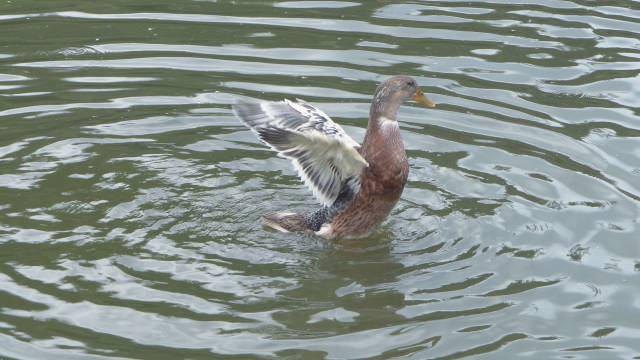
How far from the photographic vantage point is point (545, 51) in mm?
12656

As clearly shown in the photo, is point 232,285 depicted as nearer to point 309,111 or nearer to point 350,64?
point 309,111

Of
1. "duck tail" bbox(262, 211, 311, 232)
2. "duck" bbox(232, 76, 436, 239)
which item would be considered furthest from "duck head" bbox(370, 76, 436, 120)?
"duck tail" bbox(262, 211, 311, 232)

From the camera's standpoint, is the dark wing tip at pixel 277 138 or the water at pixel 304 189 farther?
the dark wing tip at pixel 277 138

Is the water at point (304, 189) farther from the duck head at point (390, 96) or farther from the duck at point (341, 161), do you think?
the duck head at point (390, 96)

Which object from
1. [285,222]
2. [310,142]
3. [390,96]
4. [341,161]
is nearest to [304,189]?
[285,222]

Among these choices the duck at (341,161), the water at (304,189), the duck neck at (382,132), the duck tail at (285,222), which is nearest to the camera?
the water at (304,189)

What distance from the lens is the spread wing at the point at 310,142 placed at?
898 centimetres

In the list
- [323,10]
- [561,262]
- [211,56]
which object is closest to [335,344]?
[561,262]

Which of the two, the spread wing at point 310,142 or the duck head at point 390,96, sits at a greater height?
the duck head at point 390,96

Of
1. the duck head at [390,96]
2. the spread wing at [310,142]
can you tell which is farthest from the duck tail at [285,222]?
the duck head at [390,96]

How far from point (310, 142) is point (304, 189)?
55.3 inches

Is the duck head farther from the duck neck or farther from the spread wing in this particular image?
the spread wing

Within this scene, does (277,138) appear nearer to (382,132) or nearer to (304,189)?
(382,132)

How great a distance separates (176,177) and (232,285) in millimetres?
2011
